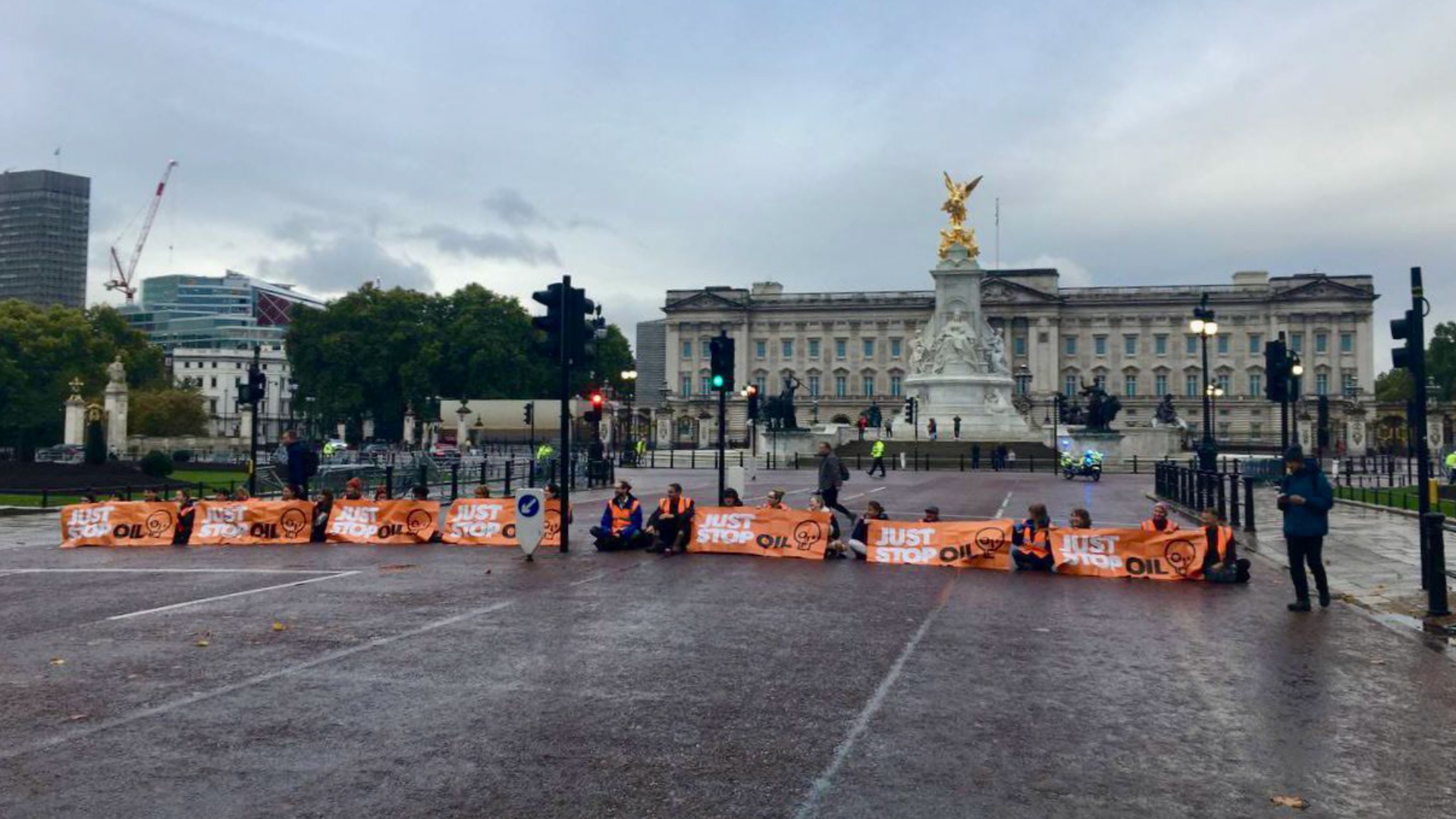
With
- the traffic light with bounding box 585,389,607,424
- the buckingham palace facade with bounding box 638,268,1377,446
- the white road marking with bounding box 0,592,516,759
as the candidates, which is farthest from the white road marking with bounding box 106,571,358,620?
the buckingham palace facade with bounding box 638,268,1377,446

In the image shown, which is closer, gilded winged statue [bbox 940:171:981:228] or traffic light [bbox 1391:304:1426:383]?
traffic light [bbox 1391:304:1426:383]

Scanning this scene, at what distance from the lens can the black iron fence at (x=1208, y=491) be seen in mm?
20531

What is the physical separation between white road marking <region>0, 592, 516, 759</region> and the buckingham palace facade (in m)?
102

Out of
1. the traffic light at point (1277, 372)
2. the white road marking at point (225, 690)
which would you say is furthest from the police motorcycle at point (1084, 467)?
the white road marking at point (225, 690)

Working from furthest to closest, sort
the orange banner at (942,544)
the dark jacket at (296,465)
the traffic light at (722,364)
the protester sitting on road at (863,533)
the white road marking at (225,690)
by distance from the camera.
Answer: the traffic light at (722,364) → the dark jacket at (296,465) → the protester sitting on road at (863,533) → the orange banner at (942,544) → the white road marking at (225,690)

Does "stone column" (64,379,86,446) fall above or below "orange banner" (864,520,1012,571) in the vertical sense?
above

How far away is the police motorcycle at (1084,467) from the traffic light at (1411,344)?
32275 mm

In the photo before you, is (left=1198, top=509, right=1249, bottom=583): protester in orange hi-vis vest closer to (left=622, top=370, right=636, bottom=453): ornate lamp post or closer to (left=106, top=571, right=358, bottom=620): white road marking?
(left=106, top=571, right=358, bottom=620): white road marking

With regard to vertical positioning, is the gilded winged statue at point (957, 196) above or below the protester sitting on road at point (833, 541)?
above

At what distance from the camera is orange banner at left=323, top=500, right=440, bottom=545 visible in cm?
1861

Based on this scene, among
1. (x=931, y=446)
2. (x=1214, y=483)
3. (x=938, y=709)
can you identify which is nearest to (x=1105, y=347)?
(x=931, y=446)

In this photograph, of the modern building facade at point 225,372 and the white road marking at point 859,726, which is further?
the modern building facade at point 225,372

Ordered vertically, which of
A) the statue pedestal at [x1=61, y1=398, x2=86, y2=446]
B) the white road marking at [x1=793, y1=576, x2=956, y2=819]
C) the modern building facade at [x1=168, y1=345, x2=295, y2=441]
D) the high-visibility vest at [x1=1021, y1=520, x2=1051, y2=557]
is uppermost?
the modern building facade at [x1=168, y1=345, x2=295, y2=441]

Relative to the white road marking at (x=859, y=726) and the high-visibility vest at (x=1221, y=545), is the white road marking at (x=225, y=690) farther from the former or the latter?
the high-visibility vest at (x=1221, y=545)
